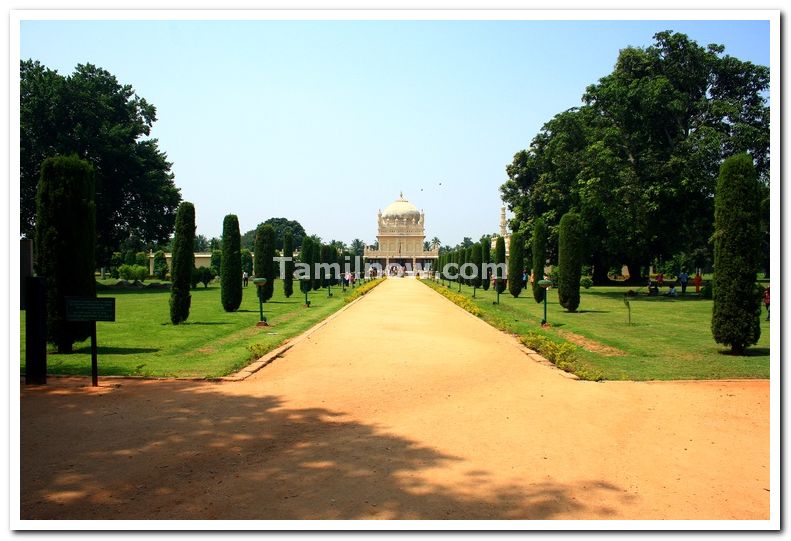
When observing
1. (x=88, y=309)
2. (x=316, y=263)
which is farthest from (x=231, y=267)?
(x=316, y=263)

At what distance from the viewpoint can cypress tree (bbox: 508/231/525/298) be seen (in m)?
29.9

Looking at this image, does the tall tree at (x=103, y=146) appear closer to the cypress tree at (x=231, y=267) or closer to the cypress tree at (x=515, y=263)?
the cypress tree at (x=231, y=267)

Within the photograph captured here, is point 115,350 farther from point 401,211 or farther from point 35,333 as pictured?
point 401,211

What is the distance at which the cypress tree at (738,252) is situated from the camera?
35.2 feet

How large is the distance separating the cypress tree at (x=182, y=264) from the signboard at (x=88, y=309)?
8.03m

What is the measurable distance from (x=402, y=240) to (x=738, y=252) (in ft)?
316

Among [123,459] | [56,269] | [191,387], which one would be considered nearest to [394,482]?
[123,459]

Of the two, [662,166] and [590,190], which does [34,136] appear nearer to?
[590,190]

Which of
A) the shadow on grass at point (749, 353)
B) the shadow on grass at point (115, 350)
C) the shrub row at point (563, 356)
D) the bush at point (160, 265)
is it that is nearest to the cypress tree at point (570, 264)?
the shrub row at point (563, 356)

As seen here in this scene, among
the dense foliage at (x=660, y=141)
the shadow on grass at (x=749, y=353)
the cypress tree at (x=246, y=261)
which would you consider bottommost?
the shadow on grass at (x=749, y=353)

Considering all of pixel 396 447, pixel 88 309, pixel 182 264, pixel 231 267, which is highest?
pixel 182 264

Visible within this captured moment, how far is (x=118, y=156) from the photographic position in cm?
3694

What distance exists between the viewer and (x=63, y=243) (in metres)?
11.0

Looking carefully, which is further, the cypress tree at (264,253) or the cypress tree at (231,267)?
the cypress tree at (264,253)
